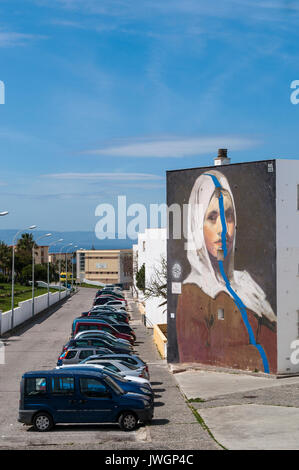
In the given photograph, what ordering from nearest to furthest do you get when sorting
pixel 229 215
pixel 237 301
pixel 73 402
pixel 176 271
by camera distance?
pixel 73 402
pixel 237 301
pixel 229 215
pixel 176 271

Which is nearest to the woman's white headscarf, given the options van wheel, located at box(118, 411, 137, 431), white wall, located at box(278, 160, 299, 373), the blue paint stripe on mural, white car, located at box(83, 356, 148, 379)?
the blue paint stripe on mural

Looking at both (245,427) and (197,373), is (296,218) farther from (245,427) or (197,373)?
(245,427)

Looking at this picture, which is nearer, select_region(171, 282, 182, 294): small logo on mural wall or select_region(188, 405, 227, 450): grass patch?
select_region(188, 405, 227, 450): grass patch

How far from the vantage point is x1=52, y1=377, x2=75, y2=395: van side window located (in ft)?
60.8

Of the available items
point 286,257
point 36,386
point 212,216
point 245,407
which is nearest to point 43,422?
point 36,386

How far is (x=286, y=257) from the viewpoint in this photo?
2817cm

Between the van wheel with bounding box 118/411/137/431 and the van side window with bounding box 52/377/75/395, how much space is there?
1558 millimetres

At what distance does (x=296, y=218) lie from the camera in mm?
28250

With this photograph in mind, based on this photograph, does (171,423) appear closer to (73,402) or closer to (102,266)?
(73,402)

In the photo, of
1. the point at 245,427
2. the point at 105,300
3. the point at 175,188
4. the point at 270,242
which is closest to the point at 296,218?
the point at 270,242

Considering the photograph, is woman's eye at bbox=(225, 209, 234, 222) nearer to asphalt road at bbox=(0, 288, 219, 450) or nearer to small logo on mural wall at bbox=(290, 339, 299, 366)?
small logo on mural wall at bbox=(290, 339, 299, 366)

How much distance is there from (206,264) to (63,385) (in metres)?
13.3

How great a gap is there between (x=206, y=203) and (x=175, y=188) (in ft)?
6.32

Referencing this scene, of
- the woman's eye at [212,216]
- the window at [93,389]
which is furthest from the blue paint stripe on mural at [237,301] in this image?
the window at [93,389]
